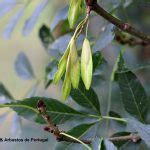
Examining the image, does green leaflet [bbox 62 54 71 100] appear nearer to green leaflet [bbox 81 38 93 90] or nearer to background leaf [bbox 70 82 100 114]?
green leaflet [bbox 81 38 93 90]

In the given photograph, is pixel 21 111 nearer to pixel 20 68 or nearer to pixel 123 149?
pixel 123 149

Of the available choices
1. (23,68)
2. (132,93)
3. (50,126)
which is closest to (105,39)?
(132,93)

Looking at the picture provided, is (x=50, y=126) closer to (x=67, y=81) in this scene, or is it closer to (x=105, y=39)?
(x=67, y=81)

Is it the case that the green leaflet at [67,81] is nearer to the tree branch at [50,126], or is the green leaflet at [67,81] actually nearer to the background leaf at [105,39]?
the tree branch at [50,126]

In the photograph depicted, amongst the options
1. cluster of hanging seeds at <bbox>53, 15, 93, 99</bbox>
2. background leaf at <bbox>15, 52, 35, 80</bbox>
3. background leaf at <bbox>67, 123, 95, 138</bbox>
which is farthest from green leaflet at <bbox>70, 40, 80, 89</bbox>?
background leaf at <bbox>15, 52, 35, 80</bbox>

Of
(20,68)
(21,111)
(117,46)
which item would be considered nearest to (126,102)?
(21,111)

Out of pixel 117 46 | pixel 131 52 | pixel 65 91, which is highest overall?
pixel 65 91
